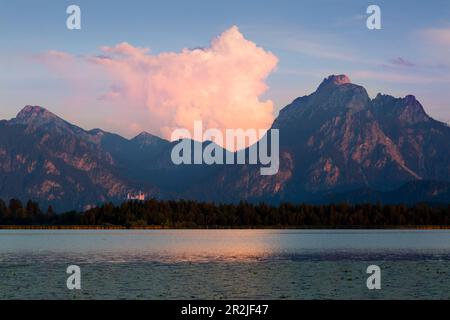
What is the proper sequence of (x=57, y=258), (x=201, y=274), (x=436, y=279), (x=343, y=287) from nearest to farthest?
1. (x=343, y=287)
2. (x=436, y=279)
3. (x=201, y=274)
4. (x=57, y=258)

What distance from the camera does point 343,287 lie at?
108500 millimetres
